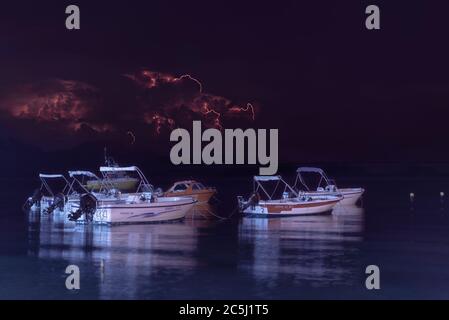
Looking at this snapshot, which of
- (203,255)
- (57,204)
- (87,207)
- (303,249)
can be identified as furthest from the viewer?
(57,204)

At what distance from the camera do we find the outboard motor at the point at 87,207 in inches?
1563

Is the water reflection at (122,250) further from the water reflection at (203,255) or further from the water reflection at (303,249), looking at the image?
the water reflection at (303,249)

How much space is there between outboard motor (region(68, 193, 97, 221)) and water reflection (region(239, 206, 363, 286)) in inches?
317

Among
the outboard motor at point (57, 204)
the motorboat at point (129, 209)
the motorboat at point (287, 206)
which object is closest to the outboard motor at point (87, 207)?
the motorboat at point (129, 209)

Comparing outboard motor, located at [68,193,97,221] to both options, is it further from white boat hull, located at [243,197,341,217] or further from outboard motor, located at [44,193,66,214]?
white boat hull, located at [243,197,341,217]

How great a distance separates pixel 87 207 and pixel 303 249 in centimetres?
1473

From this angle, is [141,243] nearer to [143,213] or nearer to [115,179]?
[143,213]

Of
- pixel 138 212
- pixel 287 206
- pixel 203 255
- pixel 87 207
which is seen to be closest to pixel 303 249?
pixel 203 255

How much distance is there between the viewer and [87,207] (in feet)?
131

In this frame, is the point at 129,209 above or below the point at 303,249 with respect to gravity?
above

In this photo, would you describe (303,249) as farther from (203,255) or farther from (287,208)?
(287,208)

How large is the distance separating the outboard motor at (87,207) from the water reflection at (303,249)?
317 inches

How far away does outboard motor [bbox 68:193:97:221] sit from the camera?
130ft
